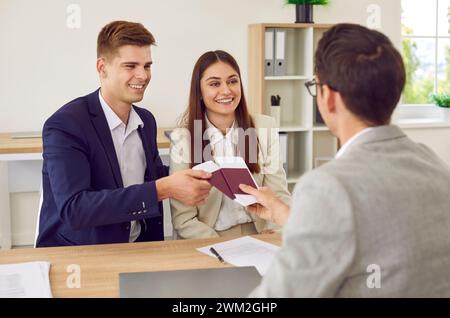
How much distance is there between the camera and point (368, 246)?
3.37ft

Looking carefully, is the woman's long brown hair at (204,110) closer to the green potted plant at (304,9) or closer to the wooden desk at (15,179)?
the wooden desk at (15,179)

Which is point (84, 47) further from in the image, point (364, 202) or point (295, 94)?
point (364, 202)

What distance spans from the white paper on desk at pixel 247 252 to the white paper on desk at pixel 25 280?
451mm

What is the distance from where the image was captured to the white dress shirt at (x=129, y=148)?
84.7 inches

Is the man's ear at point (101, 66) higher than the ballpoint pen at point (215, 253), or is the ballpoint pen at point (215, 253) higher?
the man's ear at point (101, 66)

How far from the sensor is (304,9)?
14.6 ft

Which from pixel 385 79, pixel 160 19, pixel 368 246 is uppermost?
pixel 160 19

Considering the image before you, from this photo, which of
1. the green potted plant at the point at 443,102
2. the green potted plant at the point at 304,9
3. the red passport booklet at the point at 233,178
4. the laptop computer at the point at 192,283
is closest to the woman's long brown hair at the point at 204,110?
the red passport booklet at the point at 233,178

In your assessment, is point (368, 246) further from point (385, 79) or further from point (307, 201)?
point (385, 79)

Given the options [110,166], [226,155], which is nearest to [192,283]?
[110,166]

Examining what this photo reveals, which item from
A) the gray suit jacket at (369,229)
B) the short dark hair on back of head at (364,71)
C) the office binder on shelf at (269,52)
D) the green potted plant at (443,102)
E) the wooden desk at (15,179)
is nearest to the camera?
the gray suit jacket at (369,229)

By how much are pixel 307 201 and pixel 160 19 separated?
3.62 metres

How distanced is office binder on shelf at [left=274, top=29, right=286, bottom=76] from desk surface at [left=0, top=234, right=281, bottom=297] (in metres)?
2.64
